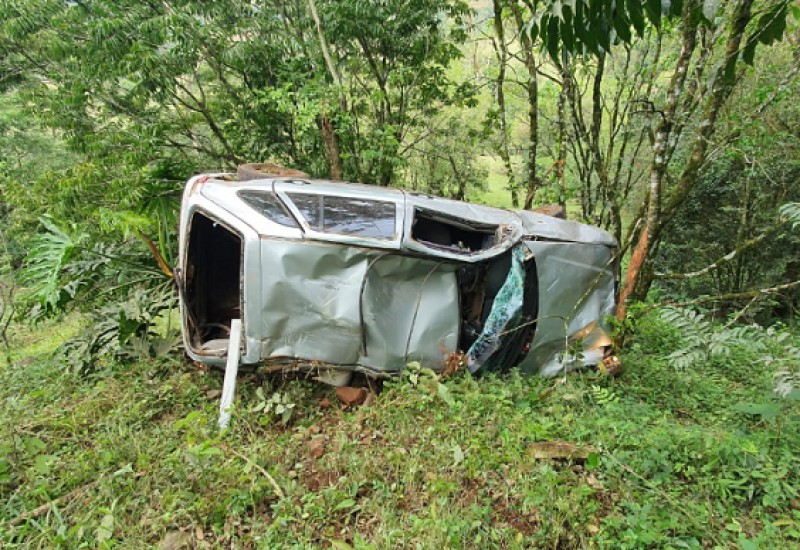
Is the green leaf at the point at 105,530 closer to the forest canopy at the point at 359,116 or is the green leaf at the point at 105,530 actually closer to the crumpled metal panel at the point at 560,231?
the forest canopy at the point at 359,116

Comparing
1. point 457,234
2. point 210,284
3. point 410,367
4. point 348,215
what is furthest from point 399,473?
point 210,284

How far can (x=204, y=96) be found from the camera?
272 inches

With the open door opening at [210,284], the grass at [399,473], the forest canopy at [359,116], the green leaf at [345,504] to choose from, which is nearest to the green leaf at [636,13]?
the grass at [399,473]

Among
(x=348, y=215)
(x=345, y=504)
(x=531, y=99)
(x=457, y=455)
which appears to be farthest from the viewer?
(x=531, y=99)

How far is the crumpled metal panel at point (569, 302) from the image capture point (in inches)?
133

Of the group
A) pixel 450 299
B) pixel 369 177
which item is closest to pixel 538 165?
pixel 369 177

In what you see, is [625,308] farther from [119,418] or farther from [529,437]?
[119,418]

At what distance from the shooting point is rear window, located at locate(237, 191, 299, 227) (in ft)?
9.77

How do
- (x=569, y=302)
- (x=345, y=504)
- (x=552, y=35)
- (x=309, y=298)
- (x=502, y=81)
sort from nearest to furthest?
1. (x=552, y=35)
2. (x=345, y=504)
3. (x=309, y=298)
4. (x=569, y=302)
5. (x=502, y=81)

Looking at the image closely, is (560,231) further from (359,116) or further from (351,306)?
(359,116)

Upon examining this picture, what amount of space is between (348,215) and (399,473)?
1.74 metres

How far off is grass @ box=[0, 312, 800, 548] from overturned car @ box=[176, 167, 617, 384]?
315 mm

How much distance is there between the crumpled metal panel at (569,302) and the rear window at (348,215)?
3.67 feet

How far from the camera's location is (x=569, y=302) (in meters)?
3.49
